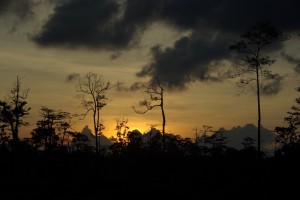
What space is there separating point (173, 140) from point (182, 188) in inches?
2409

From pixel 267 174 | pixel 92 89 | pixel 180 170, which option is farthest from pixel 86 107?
pixel 267 174

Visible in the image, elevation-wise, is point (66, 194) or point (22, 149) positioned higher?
point (22, 149)

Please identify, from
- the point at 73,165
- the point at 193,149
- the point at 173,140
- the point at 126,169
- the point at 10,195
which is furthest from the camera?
the point at 173,140

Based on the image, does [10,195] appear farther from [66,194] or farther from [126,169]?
[126,169]

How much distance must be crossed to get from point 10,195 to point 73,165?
1913 centimetres

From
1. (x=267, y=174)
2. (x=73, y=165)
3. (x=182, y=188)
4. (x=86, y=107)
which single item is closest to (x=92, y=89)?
(x=86, y=107)

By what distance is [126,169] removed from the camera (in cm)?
4959

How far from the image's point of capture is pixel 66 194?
29734 millimetres

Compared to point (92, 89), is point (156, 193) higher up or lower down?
lower down

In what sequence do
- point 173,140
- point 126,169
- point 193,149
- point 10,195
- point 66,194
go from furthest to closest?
point 173,140 → point 193,149 → point 126,169 → point 66,194 → point 10,195

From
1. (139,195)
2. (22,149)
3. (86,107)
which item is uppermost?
(86,107)

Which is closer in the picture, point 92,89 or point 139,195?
point 139,195

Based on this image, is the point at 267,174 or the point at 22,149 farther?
the point at 22,149

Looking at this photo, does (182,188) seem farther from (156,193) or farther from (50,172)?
(50,172)
